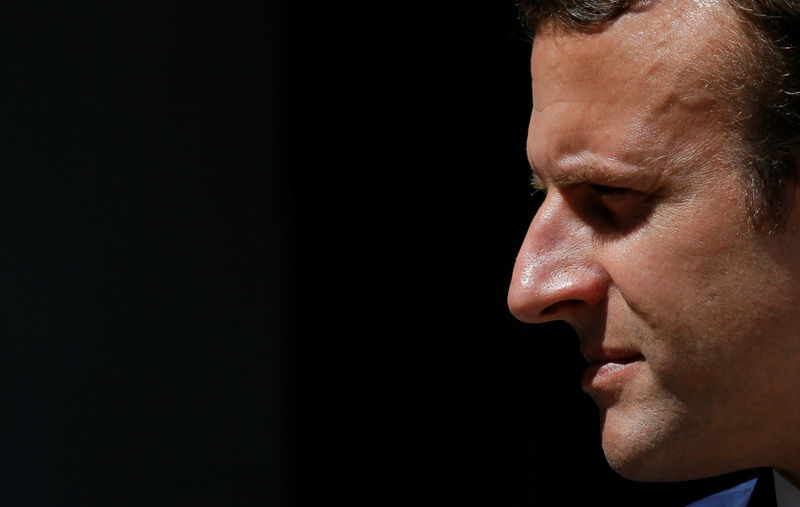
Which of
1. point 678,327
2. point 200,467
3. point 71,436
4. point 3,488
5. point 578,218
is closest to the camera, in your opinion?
point 678,327

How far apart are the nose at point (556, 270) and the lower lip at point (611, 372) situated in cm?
11

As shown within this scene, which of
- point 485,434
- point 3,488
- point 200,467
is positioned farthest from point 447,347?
point 3,488

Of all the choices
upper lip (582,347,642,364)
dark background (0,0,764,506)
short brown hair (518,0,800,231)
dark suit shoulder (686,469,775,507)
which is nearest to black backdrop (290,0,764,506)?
dark background (0,0,764,506)

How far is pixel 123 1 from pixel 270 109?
0.68 m

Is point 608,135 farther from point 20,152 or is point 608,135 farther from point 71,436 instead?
point 71,436

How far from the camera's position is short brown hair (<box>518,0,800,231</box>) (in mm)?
1491

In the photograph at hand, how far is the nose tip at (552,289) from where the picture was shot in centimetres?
→ 164

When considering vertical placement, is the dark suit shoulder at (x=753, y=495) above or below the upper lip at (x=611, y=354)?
below

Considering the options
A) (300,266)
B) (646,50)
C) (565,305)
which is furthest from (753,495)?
(300,266)

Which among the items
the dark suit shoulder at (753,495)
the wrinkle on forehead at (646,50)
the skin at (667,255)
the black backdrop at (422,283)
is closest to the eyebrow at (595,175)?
the skin at (667,255)

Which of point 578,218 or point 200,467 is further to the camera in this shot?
point 200,467

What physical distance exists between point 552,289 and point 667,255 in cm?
21

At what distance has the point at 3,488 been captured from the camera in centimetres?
282

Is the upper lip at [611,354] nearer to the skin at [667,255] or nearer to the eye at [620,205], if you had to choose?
the skin at [667,255]
